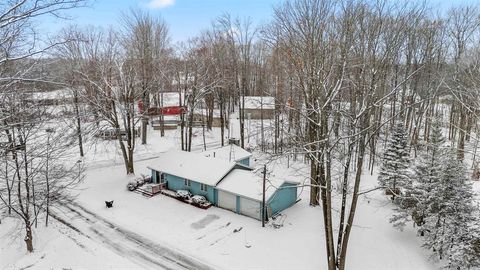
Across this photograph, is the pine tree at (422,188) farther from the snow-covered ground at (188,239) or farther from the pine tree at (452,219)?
the snow-covered ground at (188,239)

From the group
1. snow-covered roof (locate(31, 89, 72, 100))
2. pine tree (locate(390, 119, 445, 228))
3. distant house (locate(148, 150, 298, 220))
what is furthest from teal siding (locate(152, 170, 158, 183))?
pine tree (locate(390, 119, 445, 228))

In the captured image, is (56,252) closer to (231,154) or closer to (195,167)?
(195,167)

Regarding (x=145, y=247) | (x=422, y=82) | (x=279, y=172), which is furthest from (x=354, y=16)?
(x=422, y=82)

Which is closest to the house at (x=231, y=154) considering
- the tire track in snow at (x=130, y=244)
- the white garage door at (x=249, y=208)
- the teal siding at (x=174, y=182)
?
the teal siding at (x=174, y=182)

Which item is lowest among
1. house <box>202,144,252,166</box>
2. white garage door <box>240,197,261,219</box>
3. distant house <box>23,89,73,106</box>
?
white garage door <box>240,197,261,219</box>

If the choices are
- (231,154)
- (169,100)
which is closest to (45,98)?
(231,154)

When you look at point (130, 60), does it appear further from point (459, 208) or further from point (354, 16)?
point (459, 208)

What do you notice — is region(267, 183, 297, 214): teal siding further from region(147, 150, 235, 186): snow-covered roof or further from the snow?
the snow
